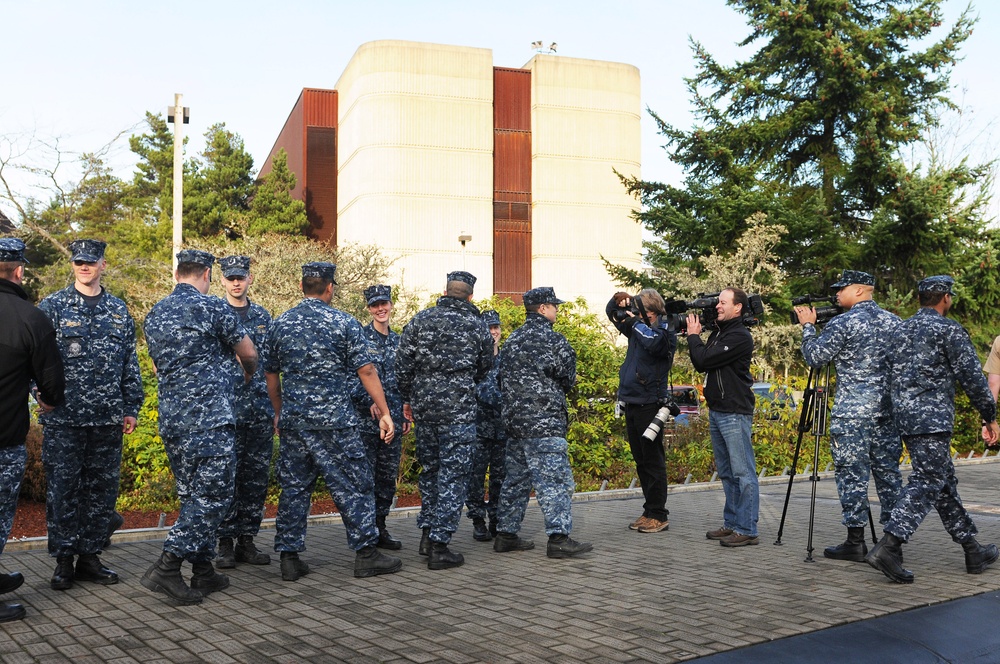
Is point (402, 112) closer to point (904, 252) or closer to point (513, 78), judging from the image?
point (513, 78)

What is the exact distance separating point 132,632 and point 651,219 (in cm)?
2168

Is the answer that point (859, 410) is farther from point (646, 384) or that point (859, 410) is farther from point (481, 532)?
point (481, 532)

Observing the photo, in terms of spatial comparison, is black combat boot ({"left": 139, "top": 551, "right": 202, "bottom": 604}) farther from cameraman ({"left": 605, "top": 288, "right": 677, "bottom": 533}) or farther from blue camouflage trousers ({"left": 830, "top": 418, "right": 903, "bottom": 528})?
blue camouflage trousers ({"left": 830, "top": 418, "right": 903, "bottom": 528})

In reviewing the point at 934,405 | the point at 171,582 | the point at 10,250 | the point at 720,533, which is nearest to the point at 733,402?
the point at 720,533

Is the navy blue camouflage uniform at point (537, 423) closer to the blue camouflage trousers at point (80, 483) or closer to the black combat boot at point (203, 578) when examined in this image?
the black combat boot at point (203, 578)

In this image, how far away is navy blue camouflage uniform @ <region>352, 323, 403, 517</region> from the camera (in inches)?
287

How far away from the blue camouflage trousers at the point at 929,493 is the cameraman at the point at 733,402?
55.0 inches

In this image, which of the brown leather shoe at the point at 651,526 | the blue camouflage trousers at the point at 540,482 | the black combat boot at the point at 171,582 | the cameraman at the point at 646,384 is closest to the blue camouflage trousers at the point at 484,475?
the blue camouflage trousers at the point at 540,482

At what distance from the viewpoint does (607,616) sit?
5188mm

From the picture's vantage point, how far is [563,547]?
6.93m

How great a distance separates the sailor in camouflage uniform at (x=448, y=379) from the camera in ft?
22.1

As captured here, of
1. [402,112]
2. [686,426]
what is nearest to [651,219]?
[686,426]

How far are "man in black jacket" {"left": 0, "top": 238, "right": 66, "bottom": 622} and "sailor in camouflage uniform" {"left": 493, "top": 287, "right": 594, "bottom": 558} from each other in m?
3.26

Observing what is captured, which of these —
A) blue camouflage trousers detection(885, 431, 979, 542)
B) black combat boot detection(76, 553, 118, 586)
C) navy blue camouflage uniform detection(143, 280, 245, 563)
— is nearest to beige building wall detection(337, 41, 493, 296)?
black combat boot detection(76, 553, 118, 586)
